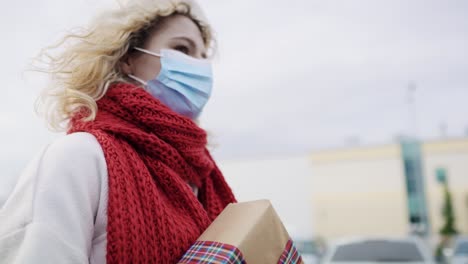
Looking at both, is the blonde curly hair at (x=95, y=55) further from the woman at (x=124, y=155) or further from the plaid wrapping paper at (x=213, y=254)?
the plaid wrapping paper at (x=213, y=254)

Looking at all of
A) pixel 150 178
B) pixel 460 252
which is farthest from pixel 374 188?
pixel 150 178

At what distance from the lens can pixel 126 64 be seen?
1.71m

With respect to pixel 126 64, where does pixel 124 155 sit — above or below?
below

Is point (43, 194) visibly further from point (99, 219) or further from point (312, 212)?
point (312, 212)

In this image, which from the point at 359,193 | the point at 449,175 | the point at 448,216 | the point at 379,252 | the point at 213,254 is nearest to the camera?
the point at 213,254

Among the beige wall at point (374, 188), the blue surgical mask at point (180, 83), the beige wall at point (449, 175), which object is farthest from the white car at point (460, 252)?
the beige wall at point (374, 188)

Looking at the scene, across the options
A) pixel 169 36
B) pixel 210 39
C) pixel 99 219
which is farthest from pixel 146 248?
pixel 210 39

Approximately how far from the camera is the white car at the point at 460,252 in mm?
8857

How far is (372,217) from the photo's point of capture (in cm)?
2775


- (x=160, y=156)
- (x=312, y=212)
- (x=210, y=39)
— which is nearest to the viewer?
(x=160, y=156)

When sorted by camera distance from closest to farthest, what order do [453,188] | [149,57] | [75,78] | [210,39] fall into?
1. [75,78]
2. [149,57]
3. [210,39]
4. [453,188]

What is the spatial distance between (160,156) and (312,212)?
92.3 ft

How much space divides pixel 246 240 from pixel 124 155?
1.38ft

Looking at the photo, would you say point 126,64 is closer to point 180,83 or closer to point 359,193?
point 180,83
